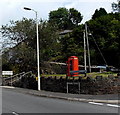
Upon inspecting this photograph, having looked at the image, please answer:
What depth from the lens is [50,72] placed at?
37.2 m

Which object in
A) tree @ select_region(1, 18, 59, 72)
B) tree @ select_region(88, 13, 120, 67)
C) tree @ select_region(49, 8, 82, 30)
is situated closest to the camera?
tree @ select_region(1, 18, 59, 72)

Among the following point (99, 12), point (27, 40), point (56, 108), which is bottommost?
point (56, 108)

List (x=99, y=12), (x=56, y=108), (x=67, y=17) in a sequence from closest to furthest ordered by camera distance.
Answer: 1. (x=56, y=108)
2. (x=99, y=12)
3. (x=67, y=17)

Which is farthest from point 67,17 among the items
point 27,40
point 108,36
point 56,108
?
point 56,108

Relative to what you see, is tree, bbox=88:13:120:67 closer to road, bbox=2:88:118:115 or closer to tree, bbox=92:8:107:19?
tree, bbox=92:8:107:19

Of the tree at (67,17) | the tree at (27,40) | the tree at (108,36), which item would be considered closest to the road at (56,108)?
the tree at (27,40)

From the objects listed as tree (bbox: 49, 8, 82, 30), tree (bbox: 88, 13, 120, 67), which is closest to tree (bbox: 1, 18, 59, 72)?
tree (bbox: 88, 13, 120, 67)

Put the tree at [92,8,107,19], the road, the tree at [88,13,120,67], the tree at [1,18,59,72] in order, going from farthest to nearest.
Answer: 1. the tree at [92,8,107,19]
2. the tree at [88,13,120,67]
3. the tree at [1,18,59,72]
4. the road

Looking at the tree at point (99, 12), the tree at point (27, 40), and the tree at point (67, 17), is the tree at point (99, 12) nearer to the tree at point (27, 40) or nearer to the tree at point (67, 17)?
the tree at point (67, 17)

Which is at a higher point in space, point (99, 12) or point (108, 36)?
point (99, 12)

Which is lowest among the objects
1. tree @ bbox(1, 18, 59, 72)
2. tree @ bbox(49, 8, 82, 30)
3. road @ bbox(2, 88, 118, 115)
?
road @ bbox(2, 88, 118, 115)

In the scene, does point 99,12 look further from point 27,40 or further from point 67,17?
point 27,40

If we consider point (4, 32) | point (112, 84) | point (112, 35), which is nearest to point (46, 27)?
point (4, 32)

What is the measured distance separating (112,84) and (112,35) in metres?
26.0
